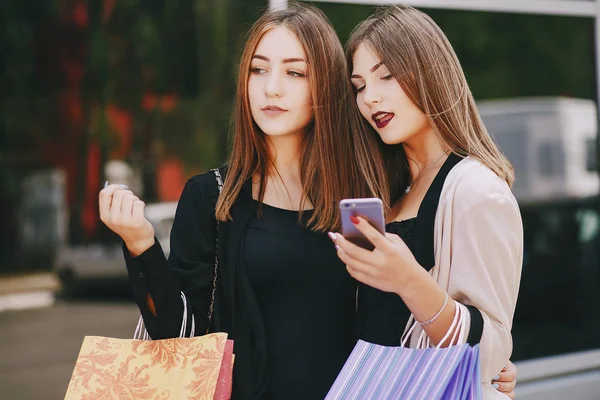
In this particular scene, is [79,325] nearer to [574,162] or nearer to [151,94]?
[151,94]

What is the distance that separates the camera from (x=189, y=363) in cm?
180

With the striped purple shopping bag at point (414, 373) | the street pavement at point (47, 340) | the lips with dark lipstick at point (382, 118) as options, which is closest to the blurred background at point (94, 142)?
the street pavement at point (47, 340)

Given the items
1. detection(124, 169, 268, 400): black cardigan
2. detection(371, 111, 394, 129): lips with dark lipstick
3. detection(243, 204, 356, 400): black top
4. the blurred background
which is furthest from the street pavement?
detection(371, 111, 394, 129): lips with dark lipstick

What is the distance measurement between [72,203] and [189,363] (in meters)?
2.31

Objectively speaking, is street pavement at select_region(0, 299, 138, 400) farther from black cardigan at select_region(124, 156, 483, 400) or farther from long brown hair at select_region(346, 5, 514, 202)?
long brown hair at select_region(346, 5, 514, 202)

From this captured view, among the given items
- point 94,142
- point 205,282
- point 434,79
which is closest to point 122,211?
point 205,282

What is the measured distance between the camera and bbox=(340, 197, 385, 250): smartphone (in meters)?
1.46

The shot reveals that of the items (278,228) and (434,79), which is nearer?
(434,79)

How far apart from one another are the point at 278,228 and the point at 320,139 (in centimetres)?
29

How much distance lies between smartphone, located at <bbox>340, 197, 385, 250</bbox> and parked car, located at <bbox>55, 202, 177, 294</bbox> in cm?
253

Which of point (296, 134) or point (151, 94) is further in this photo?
point (151, 94)

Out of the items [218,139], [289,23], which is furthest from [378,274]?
[218,139]

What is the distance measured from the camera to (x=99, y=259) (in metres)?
3.97

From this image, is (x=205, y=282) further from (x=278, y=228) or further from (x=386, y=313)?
(x=386, y=313)
